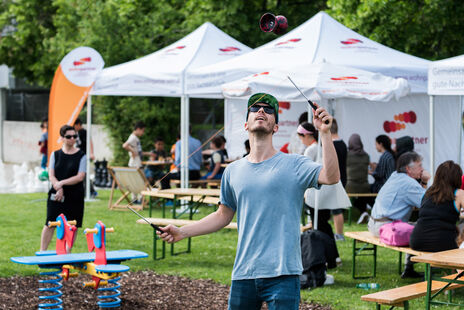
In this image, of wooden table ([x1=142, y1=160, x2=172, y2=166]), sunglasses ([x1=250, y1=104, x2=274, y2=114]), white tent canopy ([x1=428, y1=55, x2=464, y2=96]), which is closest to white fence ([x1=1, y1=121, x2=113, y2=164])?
wooden table ([x1=142, y1=160, x2=172, y2=166])

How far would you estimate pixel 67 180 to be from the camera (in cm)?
838

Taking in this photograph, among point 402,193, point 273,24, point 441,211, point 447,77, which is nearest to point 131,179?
point 447,77

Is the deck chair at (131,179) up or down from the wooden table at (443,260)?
up

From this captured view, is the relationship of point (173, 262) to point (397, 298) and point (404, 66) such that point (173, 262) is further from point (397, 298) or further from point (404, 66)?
point (404, 66)

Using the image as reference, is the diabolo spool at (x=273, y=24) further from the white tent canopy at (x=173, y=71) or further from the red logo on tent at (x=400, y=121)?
the red logo on tent at (x=400, y=121)

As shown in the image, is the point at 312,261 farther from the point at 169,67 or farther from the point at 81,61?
the point at 81,61

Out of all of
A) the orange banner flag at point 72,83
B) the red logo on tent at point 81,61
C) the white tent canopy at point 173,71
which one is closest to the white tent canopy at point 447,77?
the white tent canopy at point 173,71

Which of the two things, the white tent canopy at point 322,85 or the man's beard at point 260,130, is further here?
the white tent canopy at point 322,85

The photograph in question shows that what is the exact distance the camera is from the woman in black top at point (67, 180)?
27.5ft

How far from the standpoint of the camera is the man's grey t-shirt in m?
3.84

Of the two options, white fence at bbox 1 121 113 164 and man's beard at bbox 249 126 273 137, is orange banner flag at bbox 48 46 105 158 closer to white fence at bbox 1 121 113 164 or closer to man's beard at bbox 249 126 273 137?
man's beard at bbox 249 126 273 137

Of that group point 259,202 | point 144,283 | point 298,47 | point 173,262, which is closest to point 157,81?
point 298,47

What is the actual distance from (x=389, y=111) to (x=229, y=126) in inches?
155

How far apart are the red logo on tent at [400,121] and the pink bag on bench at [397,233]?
7529 millimetres
